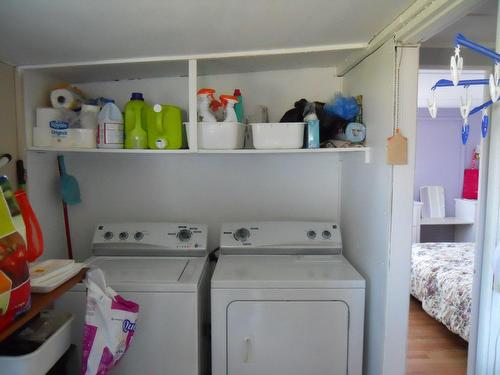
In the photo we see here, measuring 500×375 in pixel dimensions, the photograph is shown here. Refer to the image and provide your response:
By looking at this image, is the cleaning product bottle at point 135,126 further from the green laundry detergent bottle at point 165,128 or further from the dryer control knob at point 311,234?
the dryer control knob at point 311,234

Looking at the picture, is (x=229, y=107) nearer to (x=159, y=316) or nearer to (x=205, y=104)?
(x=205, y=104)

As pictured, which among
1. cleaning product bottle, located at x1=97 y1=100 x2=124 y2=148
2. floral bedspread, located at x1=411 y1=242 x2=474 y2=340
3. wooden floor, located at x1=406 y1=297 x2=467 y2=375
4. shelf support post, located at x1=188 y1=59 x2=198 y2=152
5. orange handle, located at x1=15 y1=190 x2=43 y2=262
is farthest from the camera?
floral bedspread, located at x1=411 y1=242 x2=474 y2=340

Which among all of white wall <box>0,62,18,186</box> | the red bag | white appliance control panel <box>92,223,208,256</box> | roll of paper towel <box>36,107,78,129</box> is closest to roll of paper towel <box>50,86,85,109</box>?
roll of paper towel <box>36,107,78,129</box>

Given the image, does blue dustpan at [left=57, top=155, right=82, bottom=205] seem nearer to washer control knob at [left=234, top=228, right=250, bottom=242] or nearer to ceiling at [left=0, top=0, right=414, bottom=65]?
ceiling at [left=0, top=0, right=414, bottom=65]

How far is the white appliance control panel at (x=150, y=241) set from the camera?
2066 millimetres

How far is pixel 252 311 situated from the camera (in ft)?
5.34

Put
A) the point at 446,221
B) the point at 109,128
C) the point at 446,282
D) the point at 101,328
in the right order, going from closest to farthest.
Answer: the point at 101,328 → the point at 109,128 → the point at 446,282 → the point at 446,221

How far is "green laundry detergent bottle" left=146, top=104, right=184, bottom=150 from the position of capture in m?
1.86

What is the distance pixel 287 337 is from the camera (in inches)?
64.2

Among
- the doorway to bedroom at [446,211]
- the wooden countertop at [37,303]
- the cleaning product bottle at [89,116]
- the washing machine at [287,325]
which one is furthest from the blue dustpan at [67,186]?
the doorway to bedroom at [446,211]

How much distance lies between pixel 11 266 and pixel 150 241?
1.23 m

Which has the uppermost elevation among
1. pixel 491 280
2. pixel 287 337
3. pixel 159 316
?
pixel 491 280

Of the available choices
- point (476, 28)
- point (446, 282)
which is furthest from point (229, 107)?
point (446, 282)

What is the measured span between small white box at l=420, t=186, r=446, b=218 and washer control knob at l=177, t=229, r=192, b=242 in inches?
169
